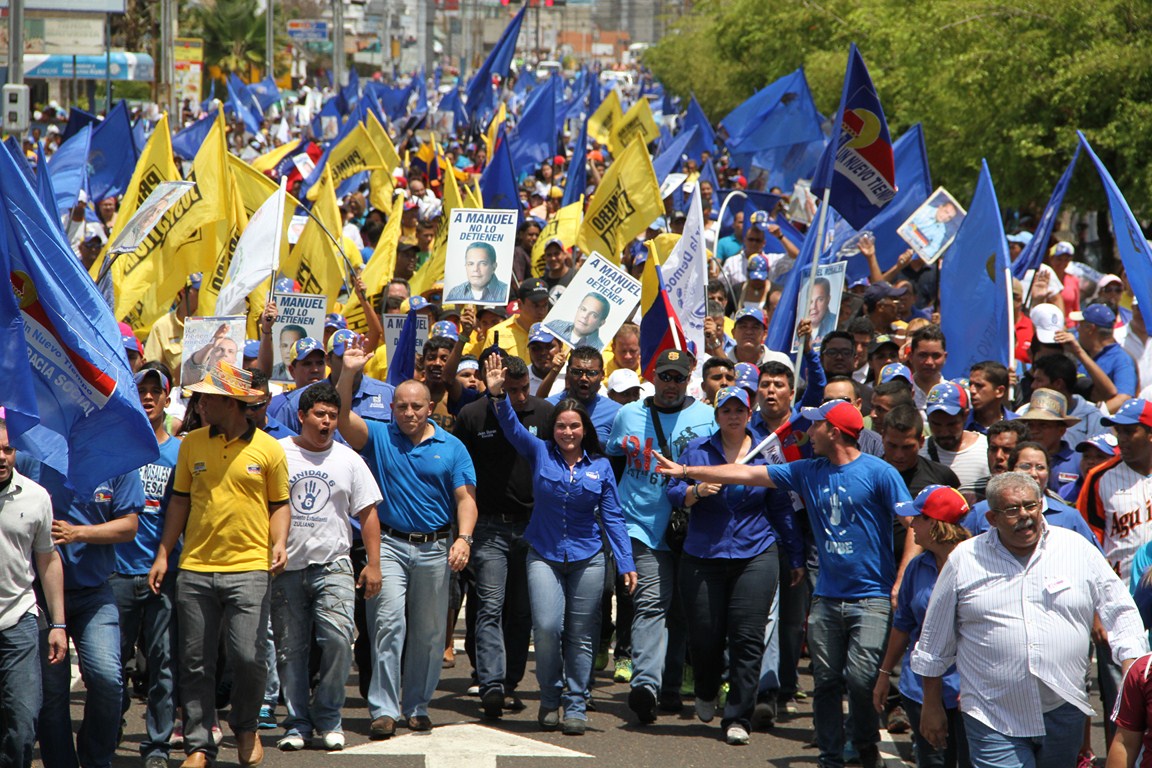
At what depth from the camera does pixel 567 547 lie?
8.43 meters

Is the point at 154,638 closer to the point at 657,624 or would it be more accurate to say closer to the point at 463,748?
the point at 463,748

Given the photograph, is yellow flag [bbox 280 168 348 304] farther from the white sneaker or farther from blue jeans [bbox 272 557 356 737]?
the white sneaker

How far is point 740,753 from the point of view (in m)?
8.02

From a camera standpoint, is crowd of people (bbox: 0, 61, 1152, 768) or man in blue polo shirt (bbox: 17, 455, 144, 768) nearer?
crowd of people (bbox: 0, 61, 1152, 768)

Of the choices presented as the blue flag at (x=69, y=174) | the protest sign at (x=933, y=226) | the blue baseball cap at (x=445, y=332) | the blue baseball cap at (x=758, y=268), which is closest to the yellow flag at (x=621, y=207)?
the blue baseball cap at (x=758, y=268)

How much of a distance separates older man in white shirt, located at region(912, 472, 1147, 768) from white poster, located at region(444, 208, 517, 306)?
625cm

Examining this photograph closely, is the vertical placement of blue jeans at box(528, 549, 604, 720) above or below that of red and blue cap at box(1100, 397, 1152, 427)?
below

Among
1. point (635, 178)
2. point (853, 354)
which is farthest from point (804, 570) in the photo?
point (635, 178)

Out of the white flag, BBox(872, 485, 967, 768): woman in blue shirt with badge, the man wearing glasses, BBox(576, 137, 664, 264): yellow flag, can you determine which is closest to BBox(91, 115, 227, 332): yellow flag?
the white flag

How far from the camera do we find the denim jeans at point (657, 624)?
8.45 m

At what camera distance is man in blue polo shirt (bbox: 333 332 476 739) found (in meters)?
8.20

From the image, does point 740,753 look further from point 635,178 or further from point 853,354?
point 635,178

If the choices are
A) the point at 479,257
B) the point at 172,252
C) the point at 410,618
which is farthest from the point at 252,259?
the point at 410,618

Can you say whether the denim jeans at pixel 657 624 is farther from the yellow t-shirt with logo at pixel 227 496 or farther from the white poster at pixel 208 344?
the white poster at pixel 208 344
